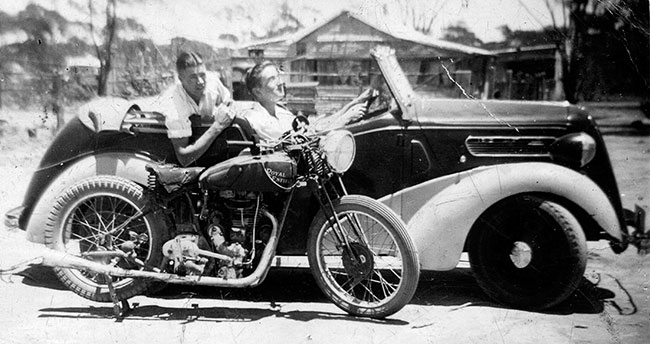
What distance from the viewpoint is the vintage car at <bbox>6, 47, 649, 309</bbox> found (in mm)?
3340

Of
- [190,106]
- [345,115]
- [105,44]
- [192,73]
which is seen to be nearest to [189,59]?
[192,73]

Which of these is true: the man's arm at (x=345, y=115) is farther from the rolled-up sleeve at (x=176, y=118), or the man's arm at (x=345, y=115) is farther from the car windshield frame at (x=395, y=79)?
the rolled-up sleeve at (x=176, y=118)

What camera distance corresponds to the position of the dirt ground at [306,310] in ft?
10.6

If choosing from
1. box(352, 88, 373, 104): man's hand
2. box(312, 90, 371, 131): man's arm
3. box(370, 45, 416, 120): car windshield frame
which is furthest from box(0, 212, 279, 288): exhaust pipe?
box(370, 45, 416, 120): car windshield frame

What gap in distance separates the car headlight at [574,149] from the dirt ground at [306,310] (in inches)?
6.8

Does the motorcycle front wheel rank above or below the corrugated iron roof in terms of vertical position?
below

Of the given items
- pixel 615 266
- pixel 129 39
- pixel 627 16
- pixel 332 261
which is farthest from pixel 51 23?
pixel 615 266

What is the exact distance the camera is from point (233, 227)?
342 cm

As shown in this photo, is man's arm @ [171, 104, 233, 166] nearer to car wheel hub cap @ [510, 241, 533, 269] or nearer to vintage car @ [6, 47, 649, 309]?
vintage car @ [6, 47, 649, 309]

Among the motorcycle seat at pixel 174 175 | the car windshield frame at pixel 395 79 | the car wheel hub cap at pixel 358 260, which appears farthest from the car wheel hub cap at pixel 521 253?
the motorcycle seat at pixel 174 175

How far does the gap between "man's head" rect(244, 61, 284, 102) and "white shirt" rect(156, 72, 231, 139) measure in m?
0.19

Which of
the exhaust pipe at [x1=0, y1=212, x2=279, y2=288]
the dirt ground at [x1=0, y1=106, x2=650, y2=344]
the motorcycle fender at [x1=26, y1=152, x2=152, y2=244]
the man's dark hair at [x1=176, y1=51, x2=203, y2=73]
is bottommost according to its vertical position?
the dirt ground at [x1=0, y1=106, x2=650, y2=344]

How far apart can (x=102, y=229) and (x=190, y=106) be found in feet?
3.28

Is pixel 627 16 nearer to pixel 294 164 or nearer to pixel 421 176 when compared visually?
pixel 421 176
